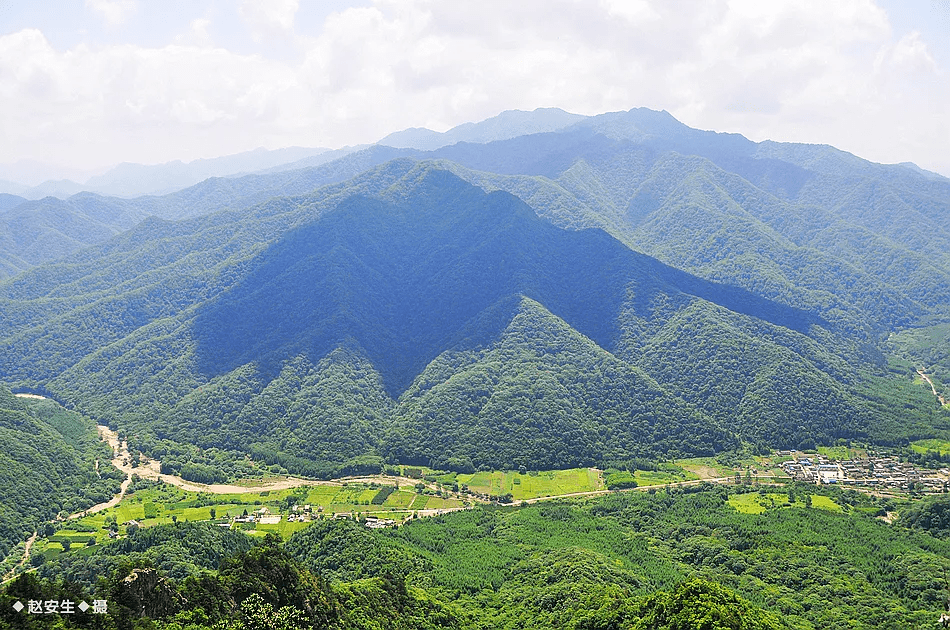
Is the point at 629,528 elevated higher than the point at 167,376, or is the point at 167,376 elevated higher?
the point at 167,376

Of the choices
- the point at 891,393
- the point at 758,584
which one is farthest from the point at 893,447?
the point at 758,584

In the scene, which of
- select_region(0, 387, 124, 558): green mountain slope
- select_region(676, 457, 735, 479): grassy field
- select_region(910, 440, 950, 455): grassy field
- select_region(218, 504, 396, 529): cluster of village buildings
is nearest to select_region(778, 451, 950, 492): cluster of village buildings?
select_region(910, 440, 950, 455): grassy field

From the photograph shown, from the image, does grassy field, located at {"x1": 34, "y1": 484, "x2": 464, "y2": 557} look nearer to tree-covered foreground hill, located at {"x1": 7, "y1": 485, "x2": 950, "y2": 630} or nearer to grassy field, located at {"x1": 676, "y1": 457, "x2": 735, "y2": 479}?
tree-covered foreground hill, located at {"x1": 7, "y1": 485, "x2": 950, "y2": 630}

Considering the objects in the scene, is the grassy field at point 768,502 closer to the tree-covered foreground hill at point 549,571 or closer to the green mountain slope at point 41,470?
the tree-covered foreground hill at point 549,571

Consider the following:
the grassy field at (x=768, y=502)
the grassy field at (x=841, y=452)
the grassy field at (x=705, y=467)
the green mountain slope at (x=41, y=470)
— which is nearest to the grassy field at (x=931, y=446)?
the grassy field at (x=841, y=452)

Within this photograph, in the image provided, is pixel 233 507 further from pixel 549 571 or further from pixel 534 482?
pixel 549 571

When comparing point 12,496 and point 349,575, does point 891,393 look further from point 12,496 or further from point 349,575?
point 12,496

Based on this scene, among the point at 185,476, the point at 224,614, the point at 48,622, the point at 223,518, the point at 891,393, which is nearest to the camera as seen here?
the point at 48,622
